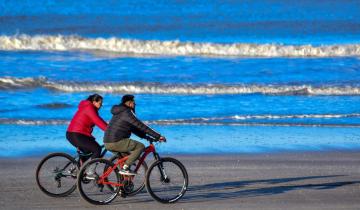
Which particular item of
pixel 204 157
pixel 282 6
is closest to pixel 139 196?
pixel 204 157

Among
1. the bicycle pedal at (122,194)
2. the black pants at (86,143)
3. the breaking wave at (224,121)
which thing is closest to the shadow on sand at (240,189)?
the bicycle pedal at (122,194)

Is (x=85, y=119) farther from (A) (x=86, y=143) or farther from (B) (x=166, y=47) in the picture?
(B) (x=166, y=47)

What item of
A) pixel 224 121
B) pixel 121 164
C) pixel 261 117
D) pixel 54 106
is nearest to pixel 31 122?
Answer: pixel 54 106

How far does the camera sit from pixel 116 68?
3092 centimetres

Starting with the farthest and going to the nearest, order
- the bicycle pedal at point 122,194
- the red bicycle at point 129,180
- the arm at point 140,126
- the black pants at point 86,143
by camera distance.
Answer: the black pants at point 86,143
the bicycle pedal at point 122,194
the red bicycle at point 129,180
the arm at point 140,126

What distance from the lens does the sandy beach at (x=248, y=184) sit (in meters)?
11.1

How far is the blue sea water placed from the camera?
55.5 ft

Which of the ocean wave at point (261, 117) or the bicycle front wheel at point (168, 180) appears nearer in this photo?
the bicycle front wheel at point (168, 180)

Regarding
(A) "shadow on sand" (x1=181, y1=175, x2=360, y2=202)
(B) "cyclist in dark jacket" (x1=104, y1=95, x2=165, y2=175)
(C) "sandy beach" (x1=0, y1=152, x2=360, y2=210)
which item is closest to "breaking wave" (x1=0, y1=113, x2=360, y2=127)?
(C) "sandy beach" (x1=0, y1=152, x2=360, y2=210)

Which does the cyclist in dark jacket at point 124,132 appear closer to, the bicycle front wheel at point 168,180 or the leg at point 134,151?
the leg at point 134,151

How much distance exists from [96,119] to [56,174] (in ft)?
3.08

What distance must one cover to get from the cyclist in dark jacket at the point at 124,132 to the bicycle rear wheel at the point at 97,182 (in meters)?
0.21

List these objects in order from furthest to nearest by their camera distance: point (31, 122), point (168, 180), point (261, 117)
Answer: point (261, 117)
point (31, 122)
point (168, 180)

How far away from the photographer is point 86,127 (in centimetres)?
1144
